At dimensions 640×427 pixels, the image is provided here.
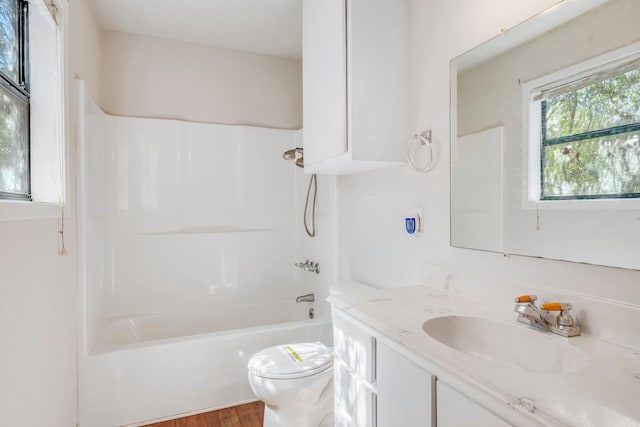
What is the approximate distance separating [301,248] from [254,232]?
1.48 feet

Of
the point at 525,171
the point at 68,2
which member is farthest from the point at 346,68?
the point at 68,2

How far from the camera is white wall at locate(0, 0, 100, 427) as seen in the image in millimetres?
1131

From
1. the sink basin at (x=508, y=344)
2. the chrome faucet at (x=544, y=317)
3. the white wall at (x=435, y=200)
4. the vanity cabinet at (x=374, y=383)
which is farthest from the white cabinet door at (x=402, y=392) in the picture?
the white wall at (x=435, y=200)

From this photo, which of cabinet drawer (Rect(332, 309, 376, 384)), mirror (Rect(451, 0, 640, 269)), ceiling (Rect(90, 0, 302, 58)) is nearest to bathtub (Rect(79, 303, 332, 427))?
cabinet drawer (Rect(332, 309, 376, 384))

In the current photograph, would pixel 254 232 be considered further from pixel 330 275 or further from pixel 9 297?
pixel 9 297

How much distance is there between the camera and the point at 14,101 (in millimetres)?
1367

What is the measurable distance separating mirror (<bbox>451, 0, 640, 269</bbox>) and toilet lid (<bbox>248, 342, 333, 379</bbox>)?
0.86m

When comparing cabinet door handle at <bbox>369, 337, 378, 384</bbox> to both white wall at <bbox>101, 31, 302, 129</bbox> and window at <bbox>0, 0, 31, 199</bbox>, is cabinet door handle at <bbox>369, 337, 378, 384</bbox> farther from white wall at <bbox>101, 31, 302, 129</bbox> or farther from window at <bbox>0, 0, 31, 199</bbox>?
white wall at <bbox>101, 31, 302, 129</bbox>

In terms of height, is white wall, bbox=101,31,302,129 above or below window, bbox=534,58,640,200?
above

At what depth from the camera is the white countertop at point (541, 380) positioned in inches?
22.9

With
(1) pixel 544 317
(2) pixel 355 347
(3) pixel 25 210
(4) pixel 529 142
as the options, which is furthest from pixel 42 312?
(4) pixel 529 142

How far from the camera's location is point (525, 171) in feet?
3.74

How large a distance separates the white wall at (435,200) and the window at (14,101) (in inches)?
65.6

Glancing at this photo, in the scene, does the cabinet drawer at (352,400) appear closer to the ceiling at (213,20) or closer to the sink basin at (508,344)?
the sink basin at (508,344)
